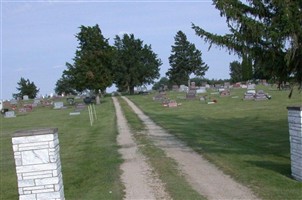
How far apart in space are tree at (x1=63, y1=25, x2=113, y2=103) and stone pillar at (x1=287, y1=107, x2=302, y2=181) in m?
52.7

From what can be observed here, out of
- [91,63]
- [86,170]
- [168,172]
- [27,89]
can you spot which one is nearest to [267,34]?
[168,172]

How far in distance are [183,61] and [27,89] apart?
4025 cm

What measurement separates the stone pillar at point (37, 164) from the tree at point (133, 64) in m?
85.6

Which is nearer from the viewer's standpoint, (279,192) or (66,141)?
Answer: (279,192)

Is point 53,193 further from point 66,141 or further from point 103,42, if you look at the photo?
point 103,42

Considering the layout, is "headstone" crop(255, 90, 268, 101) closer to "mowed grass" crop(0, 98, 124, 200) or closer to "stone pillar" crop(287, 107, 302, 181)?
"mowed grass" crop(0, 98, 124, 200)

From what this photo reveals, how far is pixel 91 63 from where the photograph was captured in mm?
62688

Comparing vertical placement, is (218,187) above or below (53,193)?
below

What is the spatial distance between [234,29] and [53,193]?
286 inches

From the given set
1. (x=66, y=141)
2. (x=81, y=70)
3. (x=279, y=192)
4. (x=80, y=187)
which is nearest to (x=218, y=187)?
(x=279, y=192)

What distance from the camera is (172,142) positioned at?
→ 18.1 metres

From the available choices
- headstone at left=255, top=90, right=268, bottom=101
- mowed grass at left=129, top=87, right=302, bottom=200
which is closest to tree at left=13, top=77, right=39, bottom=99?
headstone at left=255, top=90, right=268, bottom=101

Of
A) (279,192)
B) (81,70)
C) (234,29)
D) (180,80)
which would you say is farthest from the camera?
(180,80)

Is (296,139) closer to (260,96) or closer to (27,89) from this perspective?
(260,96)
